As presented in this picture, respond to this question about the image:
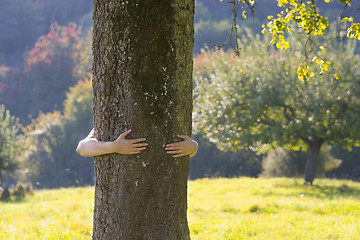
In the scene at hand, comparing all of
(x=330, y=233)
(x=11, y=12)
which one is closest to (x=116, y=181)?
(x=330, y=233)

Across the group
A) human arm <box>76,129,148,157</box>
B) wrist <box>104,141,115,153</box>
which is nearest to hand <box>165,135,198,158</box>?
human arm <box>76,129,148,157</box>

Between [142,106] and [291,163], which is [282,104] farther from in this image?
[142,106]

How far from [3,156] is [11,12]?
59076 mm

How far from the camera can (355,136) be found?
1925 cm

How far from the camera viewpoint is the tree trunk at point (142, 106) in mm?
4086

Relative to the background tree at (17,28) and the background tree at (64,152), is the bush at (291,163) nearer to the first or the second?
the background tree at (64,152)

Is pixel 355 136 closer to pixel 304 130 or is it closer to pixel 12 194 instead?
pixel 304 130

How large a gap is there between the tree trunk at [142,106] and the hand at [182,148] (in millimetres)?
55

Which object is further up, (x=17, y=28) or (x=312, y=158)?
(x=17, y=28)

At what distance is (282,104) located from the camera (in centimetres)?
2098

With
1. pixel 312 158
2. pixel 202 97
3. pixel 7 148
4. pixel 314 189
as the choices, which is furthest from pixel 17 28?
pixel 314 189

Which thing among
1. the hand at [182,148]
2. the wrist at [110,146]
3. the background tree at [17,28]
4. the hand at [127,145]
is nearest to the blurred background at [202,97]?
the background tree at [17,28]

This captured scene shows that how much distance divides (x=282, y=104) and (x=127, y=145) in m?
17.9

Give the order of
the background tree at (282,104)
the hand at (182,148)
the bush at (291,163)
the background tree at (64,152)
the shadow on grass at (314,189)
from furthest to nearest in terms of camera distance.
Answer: the background tree at (64,152) < the bush at (291,163) < the background tree at (282,104) < the shadow on grass at (314,189) < the hand at (182,148)
